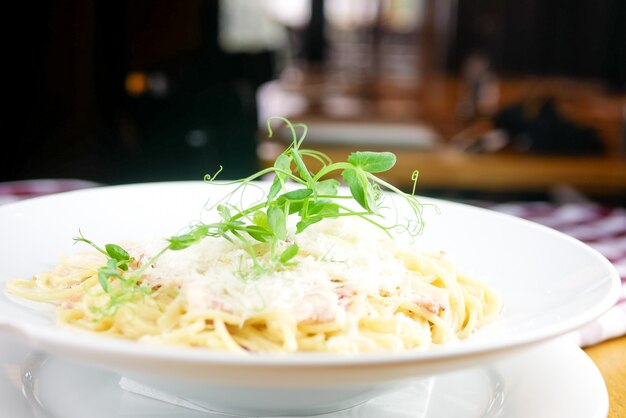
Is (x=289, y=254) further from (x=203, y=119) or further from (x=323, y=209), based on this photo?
(x=203, y=119)

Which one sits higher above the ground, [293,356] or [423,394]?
[293,356]

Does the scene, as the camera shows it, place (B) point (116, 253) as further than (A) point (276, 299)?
Yes

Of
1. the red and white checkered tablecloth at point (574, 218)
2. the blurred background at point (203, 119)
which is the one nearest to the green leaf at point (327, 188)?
the red and white checkered tablecloth at point (574, 218)

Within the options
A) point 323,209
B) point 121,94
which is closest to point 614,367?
point 323,209

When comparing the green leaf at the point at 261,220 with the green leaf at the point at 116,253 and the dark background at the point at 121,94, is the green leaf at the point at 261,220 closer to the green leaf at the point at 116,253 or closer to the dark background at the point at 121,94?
the green leaf at the point at 116,253

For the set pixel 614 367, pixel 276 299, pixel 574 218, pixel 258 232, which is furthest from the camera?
pixel 574 218

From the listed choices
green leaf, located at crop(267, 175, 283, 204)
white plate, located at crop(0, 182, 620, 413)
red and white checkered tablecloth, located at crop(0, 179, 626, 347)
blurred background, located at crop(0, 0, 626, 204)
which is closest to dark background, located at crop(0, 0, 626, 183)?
blurred background, located at crop(0, 0, 626, 204)

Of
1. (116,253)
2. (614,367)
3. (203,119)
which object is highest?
(116,253)
